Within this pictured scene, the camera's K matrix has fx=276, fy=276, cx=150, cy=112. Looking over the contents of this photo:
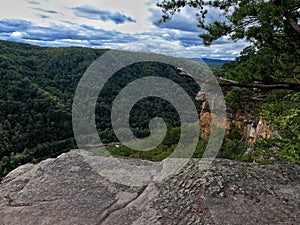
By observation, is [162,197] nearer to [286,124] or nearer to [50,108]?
[286,124]

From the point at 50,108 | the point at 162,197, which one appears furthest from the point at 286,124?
the point at 50,108

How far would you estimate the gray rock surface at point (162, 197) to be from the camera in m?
6.41

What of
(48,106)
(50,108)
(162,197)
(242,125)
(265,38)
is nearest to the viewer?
(265,38)

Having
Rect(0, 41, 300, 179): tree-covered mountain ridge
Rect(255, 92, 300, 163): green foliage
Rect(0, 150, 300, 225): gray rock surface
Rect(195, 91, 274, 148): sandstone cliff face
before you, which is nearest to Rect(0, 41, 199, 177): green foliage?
Rect(0, 41, 300, 179): tree-covered mountain ridge

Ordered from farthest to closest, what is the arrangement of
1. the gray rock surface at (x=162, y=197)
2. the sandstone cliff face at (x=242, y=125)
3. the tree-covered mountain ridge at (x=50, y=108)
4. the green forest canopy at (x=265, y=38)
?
the tree-covered mountain ridge at (x=50, y=108), the sandstone cliff face at (x=242, y=125), the gray rock surface at (x=162, y=197), the green forest canopy at (x=265, y=38)

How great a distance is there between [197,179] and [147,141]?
31.9m

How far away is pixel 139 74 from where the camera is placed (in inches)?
3346

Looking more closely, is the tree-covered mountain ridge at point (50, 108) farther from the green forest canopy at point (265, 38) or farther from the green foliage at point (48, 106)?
the green forest canopy at point (265, 38)

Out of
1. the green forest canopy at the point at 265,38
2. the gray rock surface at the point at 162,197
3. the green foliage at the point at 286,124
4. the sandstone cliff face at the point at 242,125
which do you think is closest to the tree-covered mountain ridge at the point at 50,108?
the sandstone cliff face at the point at 242,125

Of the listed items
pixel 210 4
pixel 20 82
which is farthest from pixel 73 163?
pixel 20 82

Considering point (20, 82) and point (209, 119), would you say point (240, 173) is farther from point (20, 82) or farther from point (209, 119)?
point (20, 82)

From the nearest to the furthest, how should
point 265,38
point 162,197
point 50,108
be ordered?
1. point 265,38
2. point 162,197
3. point 50,108

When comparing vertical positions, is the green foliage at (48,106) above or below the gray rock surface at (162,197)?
below

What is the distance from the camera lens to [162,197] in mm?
7336
